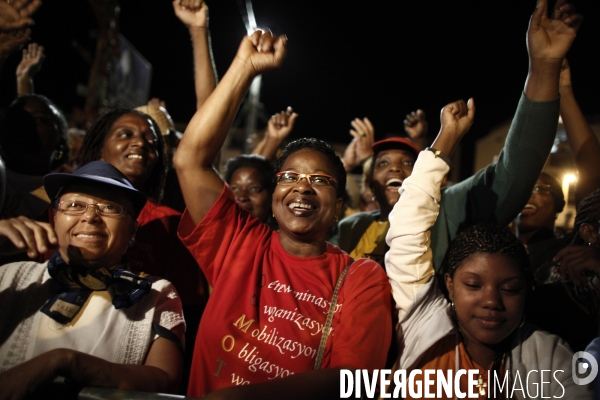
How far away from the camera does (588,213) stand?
2.69 m

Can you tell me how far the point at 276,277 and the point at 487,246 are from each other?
109cm

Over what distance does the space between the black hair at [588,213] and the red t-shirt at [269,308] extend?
143 centimetres

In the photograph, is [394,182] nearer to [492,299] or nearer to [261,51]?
[492,299]

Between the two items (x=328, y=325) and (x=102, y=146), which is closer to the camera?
(x=328, y=325)

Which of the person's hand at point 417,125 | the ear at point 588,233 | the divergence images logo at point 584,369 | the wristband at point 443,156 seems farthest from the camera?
the person's hand at point 417,125

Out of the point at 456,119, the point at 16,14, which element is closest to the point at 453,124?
the point at 456,119

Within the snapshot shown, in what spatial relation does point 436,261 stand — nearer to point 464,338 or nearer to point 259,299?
point 464,338

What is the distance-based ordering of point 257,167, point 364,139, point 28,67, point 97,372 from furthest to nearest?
point 364,139 < point 28,67 < point 257,167 < point 97,372

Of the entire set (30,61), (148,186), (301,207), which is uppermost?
(30,61)

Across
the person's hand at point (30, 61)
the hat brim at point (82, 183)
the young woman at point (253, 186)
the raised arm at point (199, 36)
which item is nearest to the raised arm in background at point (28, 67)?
the person's hand at point (30, 61)

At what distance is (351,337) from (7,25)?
274cm

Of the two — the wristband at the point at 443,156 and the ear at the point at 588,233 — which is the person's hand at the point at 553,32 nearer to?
the wristband at the point at 443,156

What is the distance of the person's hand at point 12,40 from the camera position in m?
2.80

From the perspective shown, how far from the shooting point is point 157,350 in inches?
77.5
